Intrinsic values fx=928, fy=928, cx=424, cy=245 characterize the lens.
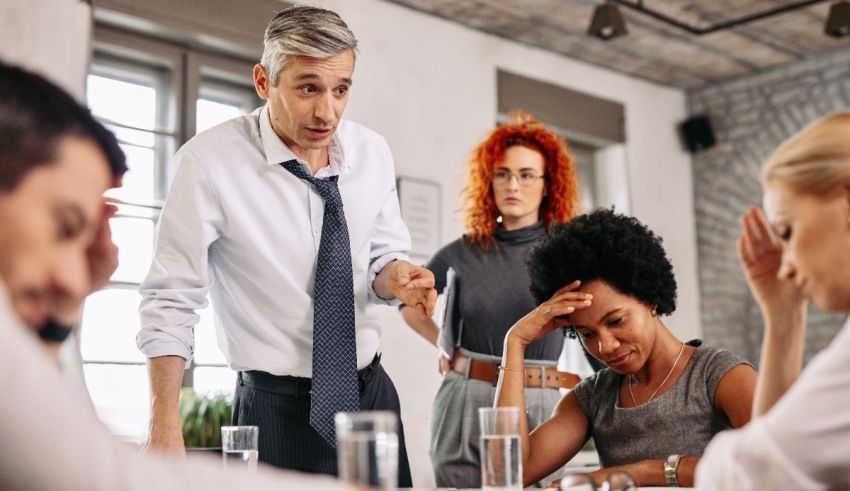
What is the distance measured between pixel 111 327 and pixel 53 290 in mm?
3294

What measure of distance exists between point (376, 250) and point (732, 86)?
15.6 feet

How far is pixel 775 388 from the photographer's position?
4.27 feet

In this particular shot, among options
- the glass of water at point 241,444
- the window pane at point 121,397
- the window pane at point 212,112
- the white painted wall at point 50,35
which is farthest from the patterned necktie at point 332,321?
the window pane at point 212,112

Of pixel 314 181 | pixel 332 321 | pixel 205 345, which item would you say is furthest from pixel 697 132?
pixel 332 321

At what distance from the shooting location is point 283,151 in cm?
197

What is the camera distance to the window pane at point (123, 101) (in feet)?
12.7

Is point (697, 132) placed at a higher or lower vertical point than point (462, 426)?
higher

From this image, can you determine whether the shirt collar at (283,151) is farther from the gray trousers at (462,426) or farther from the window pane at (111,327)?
the window pane at (111,327)

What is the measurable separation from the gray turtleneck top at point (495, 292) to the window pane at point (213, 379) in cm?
145

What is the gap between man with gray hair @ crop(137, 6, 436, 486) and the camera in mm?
1816

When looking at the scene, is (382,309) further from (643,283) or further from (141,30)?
(643,283)

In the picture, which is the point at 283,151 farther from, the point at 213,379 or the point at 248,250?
the point at 213,379

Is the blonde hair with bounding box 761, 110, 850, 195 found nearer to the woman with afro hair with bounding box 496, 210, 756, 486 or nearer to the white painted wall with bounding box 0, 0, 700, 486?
the woman with afro hair with bounding box 496, 210, 756, 486

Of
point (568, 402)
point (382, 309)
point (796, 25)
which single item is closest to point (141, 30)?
point (382, 309)
